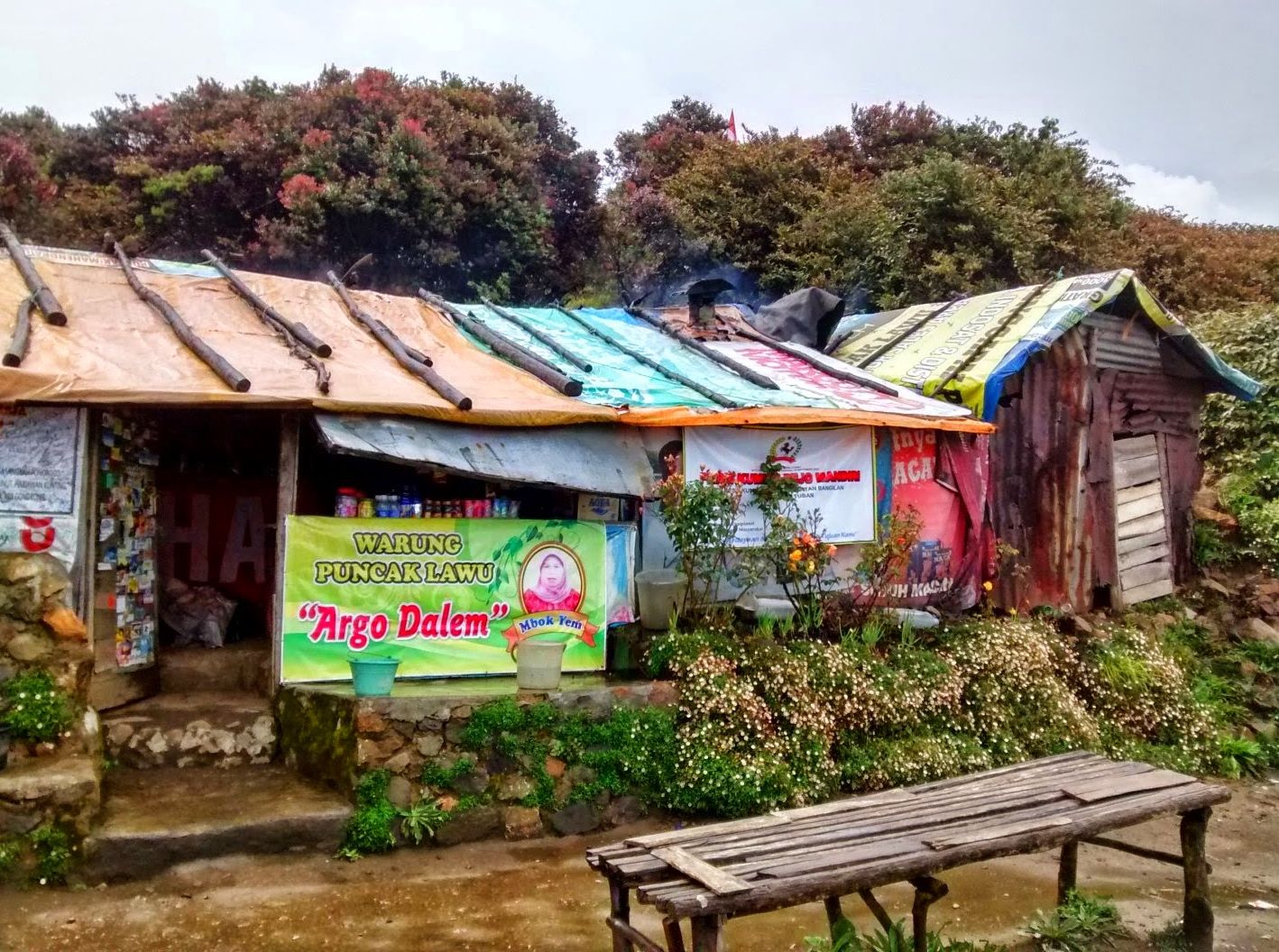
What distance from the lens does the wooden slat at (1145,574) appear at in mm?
11617

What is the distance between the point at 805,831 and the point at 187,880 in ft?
11.6

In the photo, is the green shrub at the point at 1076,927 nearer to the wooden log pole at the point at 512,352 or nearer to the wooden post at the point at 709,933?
the wooden post at the point at 709,933

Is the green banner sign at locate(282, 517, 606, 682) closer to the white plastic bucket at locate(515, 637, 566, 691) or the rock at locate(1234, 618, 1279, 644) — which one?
the white plastic bucket at locate(515, 637, 566, 691)

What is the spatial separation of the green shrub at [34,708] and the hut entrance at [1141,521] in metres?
10.3

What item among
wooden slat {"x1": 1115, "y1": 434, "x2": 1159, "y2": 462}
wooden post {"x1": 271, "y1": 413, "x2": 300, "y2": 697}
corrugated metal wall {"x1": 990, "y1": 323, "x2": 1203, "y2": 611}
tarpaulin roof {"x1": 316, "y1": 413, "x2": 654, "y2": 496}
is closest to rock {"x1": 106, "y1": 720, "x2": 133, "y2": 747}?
wooden post {"x1": 271, "y1": 413, "x2": 300, "y2": 697}

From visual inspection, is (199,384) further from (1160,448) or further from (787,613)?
(1160,448)

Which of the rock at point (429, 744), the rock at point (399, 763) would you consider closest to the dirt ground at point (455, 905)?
the rock at point (399, 763)

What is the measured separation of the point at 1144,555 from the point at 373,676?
9.18 metres

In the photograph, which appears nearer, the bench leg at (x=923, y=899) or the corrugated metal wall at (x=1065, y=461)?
the bench leg at (x=923, y=899)

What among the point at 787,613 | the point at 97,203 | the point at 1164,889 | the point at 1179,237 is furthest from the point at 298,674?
the point at 1179,237

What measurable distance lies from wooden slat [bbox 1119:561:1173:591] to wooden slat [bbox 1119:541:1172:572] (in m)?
0.05

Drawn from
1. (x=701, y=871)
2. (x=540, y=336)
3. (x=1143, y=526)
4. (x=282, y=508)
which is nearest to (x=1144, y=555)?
(x=1143, y=526)

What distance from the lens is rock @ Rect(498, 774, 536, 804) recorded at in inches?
267

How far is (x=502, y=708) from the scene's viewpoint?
6.85 m
